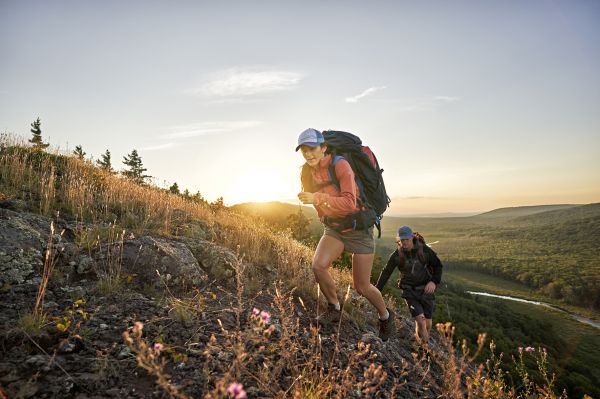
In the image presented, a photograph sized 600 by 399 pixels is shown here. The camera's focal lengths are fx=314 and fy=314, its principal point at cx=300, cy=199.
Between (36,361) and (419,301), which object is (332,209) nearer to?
(36,361)

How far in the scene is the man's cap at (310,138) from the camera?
136 inches

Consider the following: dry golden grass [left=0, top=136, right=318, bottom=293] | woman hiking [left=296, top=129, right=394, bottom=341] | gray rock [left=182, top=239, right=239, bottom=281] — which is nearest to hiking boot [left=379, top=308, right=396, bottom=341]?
woman hiking [left=296, top=129, right=394, bottom=341]

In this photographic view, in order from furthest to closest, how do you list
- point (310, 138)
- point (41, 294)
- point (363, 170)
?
1. point (363, 170)
2. point (310, 138)
3. point (41, 294)

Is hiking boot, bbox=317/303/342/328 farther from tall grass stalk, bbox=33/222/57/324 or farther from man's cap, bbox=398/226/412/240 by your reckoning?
tall grass stalk, bbox=33/222/57/324

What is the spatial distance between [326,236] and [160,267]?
223 centimetres

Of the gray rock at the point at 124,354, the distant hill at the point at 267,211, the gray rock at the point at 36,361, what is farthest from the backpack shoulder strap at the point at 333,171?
the gray rock at the point at 36,361

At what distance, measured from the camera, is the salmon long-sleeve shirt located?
341 cm

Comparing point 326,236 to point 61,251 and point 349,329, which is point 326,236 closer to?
point 349,329

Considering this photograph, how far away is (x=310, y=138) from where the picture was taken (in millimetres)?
3488

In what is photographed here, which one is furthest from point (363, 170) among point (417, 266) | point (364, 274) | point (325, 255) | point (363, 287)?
point (417, 266)

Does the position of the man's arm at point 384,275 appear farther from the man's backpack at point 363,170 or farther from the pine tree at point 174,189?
the pine tree at point 174,189

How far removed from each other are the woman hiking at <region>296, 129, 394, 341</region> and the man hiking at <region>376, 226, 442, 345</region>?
2.07 m

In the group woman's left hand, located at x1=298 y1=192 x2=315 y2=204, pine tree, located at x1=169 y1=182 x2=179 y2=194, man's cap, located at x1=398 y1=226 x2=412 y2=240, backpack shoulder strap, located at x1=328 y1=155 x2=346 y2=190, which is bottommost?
man's cap, located at x1=398 y1=226 x2=412 y2=240

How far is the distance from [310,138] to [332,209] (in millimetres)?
826
